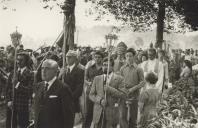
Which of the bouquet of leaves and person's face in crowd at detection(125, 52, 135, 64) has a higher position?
person's face in crowd at detection(125, 52, 135, 64)

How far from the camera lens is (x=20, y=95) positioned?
34.1 ft

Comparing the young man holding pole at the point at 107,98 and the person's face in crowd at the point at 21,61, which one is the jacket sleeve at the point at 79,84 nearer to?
Answer: the young man holding pole at the point at 107,98

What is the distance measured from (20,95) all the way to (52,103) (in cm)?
399

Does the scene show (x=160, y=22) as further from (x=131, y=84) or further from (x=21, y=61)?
(x=21, y=61)

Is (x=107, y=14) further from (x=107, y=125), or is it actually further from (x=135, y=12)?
(x=107, y=125)

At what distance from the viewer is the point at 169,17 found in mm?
35219

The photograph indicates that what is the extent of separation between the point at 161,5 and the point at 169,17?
2.95m

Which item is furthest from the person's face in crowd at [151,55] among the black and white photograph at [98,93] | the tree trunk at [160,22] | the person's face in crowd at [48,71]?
the tree trunk at [160,22]

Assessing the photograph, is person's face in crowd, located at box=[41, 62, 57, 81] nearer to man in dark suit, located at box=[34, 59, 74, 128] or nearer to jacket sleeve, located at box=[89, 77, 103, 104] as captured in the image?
man in dark suit, located at box=[34, 59, 74, 128]

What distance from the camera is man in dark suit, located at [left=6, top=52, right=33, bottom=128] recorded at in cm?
1033

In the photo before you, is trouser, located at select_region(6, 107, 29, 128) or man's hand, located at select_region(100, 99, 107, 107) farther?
trouser, located at select_region(6, 107, 29, 128)

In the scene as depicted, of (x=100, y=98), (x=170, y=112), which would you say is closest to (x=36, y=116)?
(x=170, y=112)

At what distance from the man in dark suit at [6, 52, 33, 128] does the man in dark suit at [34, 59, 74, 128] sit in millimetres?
3740

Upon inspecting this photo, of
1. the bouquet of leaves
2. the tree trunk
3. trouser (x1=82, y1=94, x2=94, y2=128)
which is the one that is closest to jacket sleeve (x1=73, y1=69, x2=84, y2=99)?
trouser (x1=82, y1=94, x2=94, y2=128)
